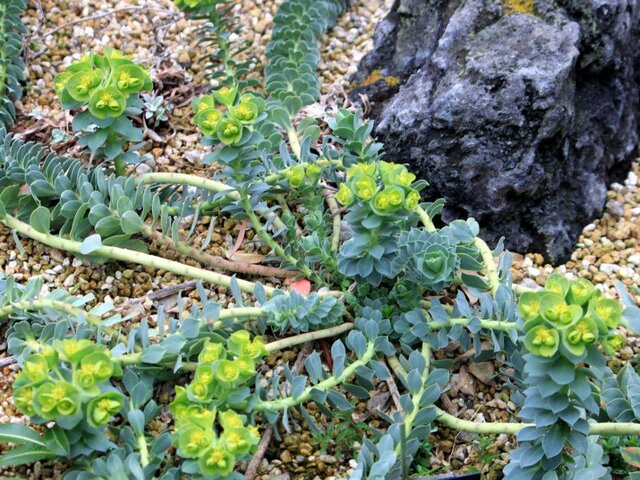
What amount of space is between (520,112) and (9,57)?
1.79m

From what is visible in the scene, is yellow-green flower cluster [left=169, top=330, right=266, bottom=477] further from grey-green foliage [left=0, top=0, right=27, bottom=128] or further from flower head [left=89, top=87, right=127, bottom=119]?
grey-green foliage [left=0, top=0, right=27, bottom=128]

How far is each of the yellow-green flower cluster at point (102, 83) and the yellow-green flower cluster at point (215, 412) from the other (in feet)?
2.56

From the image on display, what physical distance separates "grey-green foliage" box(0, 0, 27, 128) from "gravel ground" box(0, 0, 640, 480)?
3.9 inches

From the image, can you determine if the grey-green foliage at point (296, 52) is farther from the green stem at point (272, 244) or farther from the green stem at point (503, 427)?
the green stem at point (503, 427)

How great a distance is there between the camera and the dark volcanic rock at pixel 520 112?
2703mm

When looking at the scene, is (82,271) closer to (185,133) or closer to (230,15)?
(185,133)

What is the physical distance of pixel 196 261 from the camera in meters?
2.67

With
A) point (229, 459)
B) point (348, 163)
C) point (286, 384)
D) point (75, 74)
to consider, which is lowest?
point (286, 384)

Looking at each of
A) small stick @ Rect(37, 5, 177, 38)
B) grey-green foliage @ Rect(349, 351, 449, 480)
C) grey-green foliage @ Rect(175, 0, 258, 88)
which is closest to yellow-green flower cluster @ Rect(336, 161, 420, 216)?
grey-green foliage @ Rect(349, 351, 449, 480)

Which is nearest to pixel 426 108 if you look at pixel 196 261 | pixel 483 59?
pixel 483 59

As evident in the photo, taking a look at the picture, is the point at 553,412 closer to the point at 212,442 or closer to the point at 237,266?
the point at 212,442

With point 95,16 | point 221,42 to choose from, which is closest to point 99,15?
point 95,16

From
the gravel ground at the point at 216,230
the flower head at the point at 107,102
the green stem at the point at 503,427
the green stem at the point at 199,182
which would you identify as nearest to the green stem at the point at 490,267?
the gravel ground at the point at 216,230

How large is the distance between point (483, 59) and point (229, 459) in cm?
154
